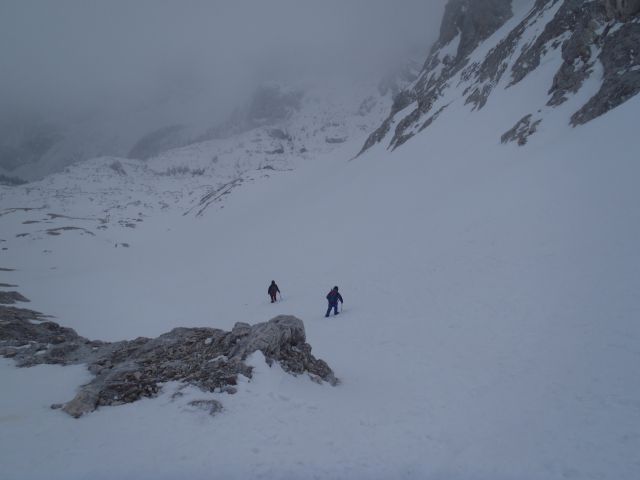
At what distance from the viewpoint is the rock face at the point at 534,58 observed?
25656 millimetres

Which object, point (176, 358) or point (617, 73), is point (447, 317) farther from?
point (617, 73)

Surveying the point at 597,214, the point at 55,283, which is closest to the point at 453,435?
the point at 597,214

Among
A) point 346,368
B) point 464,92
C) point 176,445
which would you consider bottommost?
point 176,445

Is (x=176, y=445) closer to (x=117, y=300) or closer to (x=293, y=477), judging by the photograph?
(x=293, y=477)

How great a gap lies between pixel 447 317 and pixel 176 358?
34.5ft

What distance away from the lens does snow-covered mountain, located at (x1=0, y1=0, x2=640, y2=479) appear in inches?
281

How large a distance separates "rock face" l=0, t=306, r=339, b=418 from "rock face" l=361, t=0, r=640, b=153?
88.4 ft

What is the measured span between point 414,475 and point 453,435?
5.47 ft

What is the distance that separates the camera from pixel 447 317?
14461 mm

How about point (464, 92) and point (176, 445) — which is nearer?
point (176, 445)

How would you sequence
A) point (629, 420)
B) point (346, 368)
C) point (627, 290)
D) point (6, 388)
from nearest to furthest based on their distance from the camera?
point (629, 420) < point (6, 388) < point (627, 290) < point (346, 368)

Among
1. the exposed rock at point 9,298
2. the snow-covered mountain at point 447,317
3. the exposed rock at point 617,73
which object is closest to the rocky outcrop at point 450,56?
the snow-covered mountain at point 447,317

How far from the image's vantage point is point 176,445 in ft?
23.0

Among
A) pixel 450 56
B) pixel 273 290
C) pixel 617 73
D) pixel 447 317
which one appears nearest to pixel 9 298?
pixel 273 290
